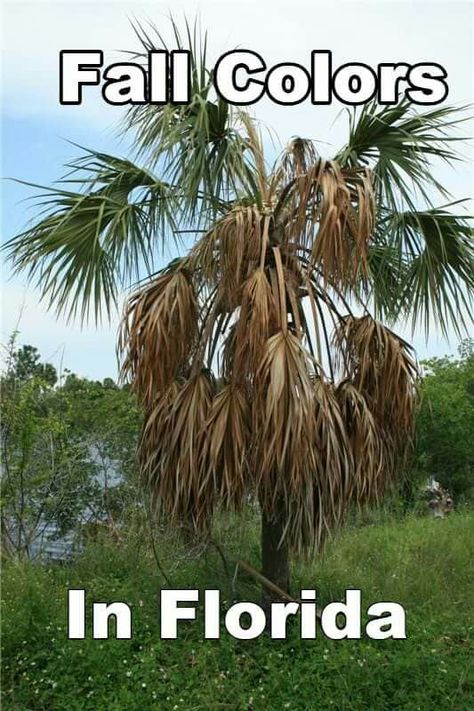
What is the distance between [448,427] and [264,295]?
708cm

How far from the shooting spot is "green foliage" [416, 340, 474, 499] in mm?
10562

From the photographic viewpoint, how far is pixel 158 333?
177 inches

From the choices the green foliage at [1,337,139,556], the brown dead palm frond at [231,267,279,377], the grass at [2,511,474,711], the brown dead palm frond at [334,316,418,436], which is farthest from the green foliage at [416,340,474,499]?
the brown dead palm frond at [231,267,279,377]

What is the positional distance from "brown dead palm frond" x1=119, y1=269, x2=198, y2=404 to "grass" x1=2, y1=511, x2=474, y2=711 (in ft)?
4.42

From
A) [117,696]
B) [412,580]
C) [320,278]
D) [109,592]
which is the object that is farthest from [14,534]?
[320,278]

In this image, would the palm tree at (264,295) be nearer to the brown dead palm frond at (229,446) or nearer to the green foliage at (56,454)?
the brown dead palm frond at (229,446)

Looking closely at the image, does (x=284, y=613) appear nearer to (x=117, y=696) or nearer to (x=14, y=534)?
(x=117, y=696)

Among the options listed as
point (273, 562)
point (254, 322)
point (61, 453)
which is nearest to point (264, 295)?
point (254, 322)

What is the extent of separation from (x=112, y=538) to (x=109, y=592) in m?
1.42

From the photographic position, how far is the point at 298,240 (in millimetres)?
4762

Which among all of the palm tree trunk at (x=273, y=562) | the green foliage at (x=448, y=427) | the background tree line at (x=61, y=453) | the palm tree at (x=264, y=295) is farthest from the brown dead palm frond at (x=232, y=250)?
the green foliage at (x=448, y=427)

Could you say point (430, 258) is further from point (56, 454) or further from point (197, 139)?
point (56, 454)

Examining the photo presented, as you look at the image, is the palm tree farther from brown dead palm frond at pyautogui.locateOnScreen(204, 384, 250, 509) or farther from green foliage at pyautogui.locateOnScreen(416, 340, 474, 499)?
green foliage at pyautogui.locateOnScreen(416, 340, 474, 499)

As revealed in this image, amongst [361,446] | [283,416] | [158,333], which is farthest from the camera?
[361,446]
